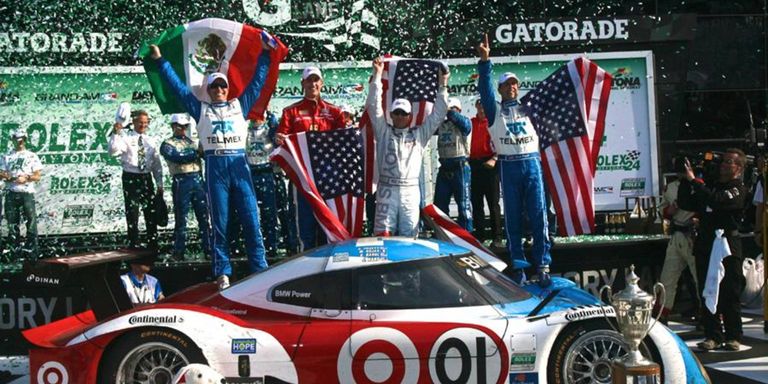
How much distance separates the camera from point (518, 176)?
8.98 m

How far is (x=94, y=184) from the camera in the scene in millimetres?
12875

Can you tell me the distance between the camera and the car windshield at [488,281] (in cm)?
644

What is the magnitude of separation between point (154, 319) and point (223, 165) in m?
2.60

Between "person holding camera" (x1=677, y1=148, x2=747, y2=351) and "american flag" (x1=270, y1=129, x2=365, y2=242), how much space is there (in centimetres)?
309

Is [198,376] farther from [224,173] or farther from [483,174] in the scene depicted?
[483,174]

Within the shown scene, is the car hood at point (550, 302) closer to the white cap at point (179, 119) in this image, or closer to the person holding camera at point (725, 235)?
the person holding camera at point (725, 235)

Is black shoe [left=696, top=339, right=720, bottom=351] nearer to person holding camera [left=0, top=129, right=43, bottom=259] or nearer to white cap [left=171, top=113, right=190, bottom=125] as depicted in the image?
white cap [left=171, top=113, right=190, bottom=125]

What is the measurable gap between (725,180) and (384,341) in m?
4.19

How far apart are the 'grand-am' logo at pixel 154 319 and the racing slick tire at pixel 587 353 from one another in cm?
238

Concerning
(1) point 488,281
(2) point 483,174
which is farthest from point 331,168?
(1) point 488,281

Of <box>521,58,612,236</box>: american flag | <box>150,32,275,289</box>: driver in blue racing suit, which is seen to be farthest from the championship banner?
<box>150,32,275,289</box>: driver in blue racing suit

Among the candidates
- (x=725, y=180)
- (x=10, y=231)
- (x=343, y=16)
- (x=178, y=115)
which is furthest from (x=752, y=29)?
(x=10, y=231)

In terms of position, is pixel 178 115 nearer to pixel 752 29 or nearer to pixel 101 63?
pixel 101 63

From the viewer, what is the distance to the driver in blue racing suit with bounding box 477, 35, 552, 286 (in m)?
8.97
